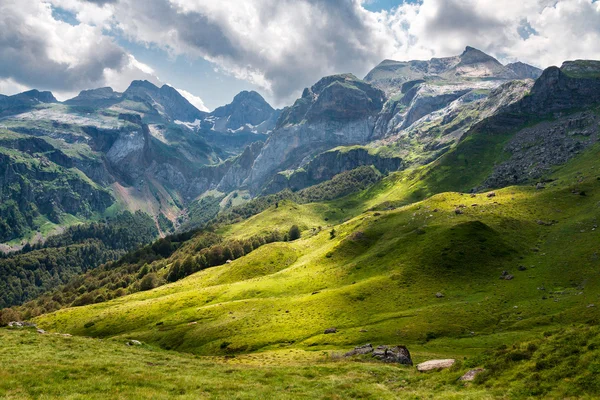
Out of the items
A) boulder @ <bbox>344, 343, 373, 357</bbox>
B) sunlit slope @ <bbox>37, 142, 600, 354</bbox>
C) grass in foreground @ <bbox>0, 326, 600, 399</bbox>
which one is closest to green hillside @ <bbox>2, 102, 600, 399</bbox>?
grass in foreground @ <bbox>0, 326, 600, 399</bbox>

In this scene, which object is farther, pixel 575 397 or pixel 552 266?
pixel 552 266

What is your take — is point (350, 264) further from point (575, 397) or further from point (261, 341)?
point (575, 397)

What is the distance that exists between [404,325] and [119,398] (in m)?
52.8

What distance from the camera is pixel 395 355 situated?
4541 cm

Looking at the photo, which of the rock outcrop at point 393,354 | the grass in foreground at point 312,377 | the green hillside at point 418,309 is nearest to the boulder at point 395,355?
the rock outcrop at point 393,354

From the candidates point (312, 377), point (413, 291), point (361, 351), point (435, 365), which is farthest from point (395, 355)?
point (413, 291)

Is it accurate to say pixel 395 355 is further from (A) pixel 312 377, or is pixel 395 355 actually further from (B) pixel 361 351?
(A) pixel 312 377

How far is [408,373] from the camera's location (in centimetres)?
3709

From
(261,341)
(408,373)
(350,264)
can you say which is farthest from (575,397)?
(350,264)

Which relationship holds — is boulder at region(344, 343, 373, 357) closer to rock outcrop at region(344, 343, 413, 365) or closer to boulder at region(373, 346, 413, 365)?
rock outcrop at region(344, 343, 413, 365)

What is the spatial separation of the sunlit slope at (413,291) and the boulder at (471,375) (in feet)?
86.4

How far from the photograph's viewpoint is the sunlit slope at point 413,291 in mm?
65375

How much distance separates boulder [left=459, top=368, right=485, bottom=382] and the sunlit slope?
26346 mm

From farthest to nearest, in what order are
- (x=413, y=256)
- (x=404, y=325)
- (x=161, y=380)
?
(x=413, y=256) → (x=404, y=325) → (x=161, y=380)
